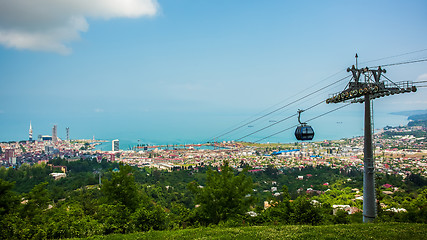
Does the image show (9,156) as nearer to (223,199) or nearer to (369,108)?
(223,199)

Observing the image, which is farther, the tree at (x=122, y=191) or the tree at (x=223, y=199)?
the tree at (x=122, y=191)

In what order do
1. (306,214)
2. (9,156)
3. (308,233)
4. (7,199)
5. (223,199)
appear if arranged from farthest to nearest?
(9,156), (7,199), (223,199), (306,214), (308,233)

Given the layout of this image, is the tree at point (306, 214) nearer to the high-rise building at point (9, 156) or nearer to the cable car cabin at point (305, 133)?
the cable car cabin at point (305, 133)

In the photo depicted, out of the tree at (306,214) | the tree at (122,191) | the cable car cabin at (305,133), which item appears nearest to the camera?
the tree at (306,214)

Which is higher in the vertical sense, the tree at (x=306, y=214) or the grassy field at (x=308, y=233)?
the grassy field at (x=308, y=233)

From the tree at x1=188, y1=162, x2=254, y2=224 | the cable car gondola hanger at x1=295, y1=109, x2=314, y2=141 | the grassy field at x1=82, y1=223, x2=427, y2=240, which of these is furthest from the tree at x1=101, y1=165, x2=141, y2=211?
the cable car gondola hanger at x1=295, y1=109, x2=314, y2=141

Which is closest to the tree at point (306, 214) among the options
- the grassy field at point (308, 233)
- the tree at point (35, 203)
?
the grassy field at point (308, 233)

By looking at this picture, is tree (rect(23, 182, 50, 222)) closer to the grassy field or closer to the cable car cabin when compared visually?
the grassy field

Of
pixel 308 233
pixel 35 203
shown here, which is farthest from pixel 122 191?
pixel 308 233
